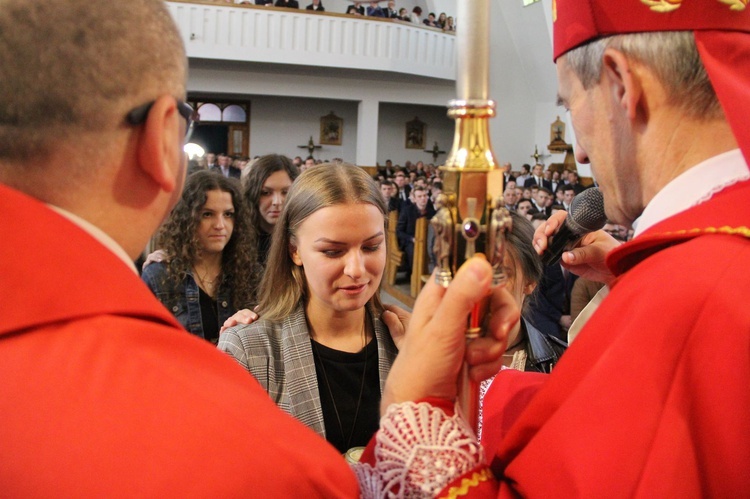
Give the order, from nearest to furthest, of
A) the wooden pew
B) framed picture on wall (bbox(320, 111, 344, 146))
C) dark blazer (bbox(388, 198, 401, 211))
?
the wooden pew → dark blazer (bbox(388, 198, 401, 211)) → framed picture on wall (bbox(320, 111, 344, 146))

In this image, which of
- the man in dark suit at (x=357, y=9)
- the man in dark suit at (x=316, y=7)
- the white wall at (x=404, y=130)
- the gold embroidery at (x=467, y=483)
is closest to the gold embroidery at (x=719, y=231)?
the gold embroidery at (x=467, y=483)

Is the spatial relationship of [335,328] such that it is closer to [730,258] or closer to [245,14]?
[730,258]

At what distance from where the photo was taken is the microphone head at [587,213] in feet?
5.23

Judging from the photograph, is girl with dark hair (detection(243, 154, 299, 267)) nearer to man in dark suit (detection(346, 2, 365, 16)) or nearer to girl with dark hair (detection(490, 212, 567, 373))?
girl with dark hair (detection(490, 212, 567, 373))

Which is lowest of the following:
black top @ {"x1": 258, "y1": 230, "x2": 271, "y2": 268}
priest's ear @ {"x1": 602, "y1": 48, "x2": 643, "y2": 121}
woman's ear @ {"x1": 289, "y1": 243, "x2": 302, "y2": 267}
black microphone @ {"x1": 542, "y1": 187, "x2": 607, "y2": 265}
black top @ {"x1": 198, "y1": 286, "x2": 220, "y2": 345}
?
black top @ {"x1": 198, "y1": 286, "x2": 220, "y2": 345}

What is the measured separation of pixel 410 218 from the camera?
10320 mm

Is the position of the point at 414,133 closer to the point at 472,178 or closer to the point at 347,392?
the point at 347,392

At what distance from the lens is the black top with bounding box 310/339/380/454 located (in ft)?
6.44

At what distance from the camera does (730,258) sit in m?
0.89

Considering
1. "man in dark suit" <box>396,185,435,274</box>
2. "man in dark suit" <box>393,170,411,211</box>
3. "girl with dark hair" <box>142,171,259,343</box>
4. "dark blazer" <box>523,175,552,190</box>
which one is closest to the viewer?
"girl with dark hair" <box>142,171,259,343</box>

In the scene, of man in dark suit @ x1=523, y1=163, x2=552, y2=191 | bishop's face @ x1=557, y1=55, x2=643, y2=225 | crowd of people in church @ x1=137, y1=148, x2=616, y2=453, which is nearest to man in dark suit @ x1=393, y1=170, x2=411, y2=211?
man in dark suit @ x1=523, y1=163, x2=552, y2=191

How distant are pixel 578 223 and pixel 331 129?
56.8ft

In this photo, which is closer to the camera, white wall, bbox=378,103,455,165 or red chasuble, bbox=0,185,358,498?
red chasuble, bbox=0,185,358,498

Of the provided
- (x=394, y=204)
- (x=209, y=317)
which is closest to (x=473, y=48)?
(x=209, y=317)
